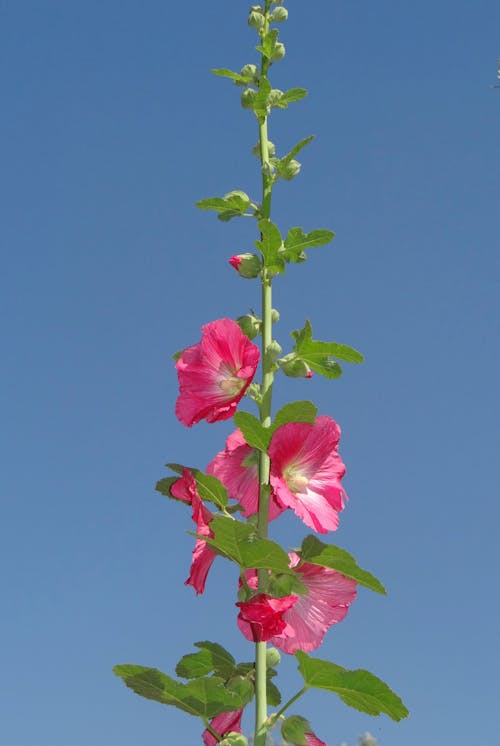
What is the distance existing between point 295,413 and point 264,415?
→ 1.17 feet

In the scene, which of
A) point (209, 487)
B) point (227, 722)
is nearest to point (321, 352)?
point (209, 487)

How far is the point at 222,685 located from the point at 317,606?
64cm

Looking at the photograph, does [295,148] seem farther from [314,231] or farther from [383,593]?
[383,593]

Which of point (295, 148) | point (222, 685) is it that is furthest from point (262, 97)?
point (222, 685)

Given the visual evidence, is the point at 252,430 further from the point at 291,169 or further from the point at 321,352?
the point at 291,169

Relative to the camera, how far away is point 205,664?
4.55 m

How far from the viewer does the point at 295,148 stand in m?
5.16

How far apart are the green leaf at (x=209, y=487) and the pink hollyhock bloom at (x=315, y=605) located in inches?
14.8

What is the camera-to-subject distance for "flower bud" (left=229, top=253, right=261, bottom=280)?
197 inches

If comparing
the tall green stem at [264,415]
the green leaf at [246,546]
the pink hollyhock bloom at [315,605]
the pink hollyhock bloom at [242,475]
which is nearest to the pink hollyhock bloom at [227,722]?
the tall green stem at [264,415]

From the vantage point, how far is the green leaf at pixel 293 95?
17.9 feet

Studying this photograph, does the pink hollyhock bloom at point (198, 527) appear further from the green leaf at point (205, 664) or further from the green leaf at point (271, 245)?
the green leaf at point (271, 245)

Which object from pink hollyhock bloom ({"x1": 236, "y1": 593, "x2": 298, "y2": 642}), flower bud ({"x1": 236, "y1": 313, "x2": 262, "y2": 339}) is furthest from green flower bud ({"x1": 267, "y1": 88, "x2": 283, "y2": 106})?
pink hollyhock bloom ({"x1": 236, "y1": 593, "x2": 298, "y2": 642})

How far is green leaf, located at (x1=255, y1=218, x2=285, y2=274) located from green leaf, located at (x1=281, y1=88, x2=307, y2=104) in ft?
3.27
